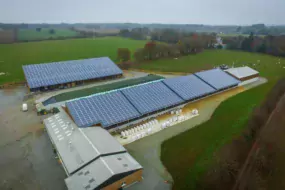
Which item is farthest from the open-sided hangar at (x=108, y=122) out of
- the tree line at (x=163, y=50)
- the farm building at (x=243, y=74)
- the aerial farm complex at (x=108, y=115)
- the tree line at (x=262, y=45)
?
the tree line at (x=262, y=45)

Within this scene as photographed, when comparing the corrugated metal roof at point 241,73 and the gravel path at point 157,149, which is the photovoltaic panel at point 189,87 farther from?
the corrugated metal roof at point 241,73

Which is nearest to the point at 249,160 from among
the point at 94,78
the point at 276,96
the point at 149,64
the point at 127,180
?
the point at 127,180

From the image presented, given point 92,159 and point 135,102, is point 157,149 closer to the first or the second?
point 92,159

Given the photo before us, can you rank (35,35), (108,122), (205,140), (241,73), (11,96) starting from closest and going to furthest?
(205,140), (108,122), (11,96), (241,73), (35,35)

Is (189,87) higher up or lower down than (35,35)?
higher up

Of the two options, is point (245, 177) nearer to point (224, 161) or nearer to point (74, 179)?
point (224, 161)

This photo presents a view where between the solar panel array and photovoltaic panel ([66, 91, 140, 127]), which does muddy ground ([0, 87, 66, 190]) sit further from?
the solar panel array

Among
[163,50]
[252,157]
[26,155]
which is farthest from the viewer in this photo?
[163,50]

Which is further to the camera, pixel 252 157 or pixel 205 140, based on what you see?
pixel 205 140

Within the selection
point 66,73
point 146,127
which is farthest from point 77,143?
point 66,73

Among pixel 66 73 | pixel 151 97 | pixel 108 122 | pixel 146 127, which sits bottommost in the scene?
pixel 146 127

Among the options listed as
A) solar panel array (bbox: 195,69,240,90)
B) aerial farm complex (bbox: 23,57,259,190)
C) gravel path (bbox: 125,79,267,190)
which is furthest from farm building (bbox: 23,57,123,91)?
gravel path (bbox: 125,79,267,190)
